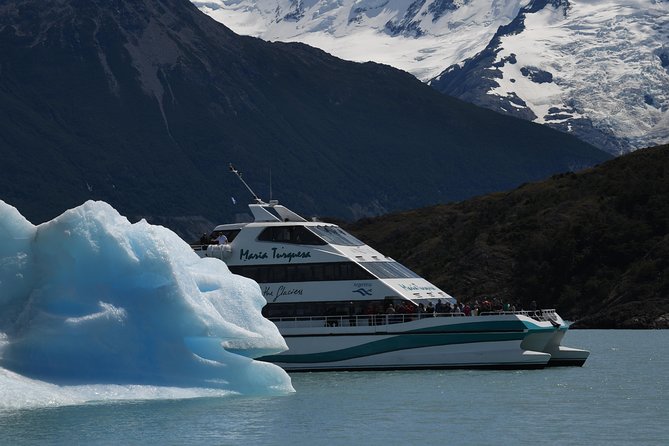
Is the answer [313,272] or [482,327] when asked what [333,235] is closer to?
[313,272]

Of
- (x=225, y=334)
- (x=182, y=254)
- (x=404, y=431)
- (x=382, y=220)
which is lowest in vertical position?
(x=404, y=431)

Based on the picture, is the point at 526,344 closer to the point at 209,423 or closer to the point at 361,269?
the point at 361,269

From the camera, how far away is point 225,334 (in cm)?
3666

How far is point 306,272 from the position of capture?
50.2 metres

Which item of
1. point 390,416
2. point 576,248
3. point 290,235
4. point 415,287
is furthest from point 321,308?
point 576,248

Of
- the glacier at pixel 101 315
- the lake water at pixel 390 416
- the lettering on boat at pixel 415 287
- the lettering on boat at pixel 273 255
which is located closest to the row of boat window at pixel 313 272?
the lettering on boat at pixel 273 255

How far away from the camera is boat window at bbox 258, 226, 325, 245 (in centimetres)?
5044

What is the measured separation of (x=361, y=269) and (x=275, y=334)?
11.8m

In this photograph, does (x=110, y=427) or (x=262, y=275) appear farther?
(x=262, y=275)

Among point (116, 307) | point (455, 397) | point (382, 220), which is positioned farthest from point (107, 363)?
point (382, 220)

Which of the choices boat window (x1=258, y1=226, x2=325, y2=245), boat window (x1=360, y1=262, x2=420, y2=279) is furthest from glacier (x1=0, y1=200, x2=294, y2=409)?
boat window (x1=360, y1=262, x2=420, y2=279)

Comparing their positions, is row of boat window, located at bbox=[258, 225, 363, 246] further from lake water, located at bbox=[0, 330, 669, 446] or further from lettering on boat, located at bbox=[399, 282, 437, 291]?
lake water, located at bbox=[0, 330, 669, 446]

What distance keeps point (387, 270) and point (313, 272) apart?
2688 mm

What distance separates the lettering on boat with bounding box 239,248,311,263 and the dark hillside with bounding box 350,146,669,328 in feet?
158
